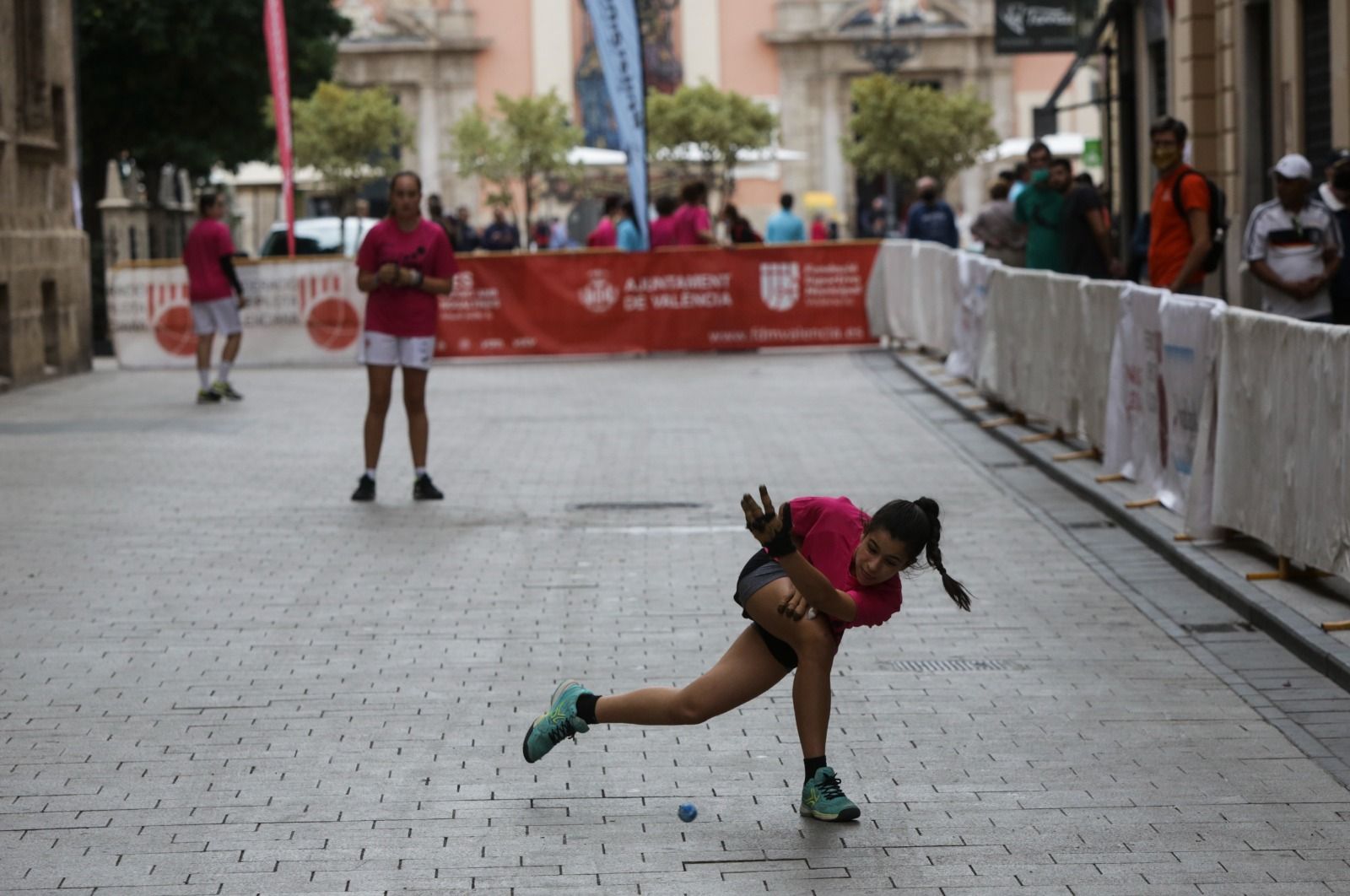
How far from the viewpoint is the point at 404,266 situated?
41.5 feet

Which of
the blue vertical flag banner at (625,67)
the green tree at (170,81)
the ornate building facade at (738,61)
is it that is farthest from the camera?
the ornate building facade at (738,61)

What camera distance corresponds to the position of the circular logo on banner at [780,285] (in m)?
25.7

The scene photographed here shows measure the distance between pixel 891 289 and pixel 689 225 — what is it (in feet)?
8.28

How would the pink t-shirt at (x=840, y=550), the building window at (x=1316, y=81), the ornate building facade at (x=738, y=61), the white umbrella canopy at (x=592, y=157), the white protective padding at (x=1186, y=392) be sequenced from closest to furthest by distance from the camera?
1. the pink t-shirt at (x=840, y=550)
2. the white protective padding at (x=1186, y=392)
3. the building window at (x=1316, y=81)
4. the white umbrella canopy at (x=592, y=157)
5. the ornate building facade at (x=738, y=61)

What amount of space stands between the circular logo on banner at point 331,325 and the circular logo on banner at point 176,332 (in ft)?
4.27

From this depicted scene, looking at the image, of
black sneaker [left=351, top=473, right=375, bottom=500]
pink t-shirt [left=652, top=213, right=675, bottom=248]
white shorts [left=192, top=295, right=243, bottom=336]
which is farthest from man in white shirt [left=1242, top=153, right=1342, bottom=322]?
pink t-shirt [left=652, top=213, right=675, bottom=248]

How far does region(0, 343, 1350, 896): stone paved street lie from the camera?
5535 mm

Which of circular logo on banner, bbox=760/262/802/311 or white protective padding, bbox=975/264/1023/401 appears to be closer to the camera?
white protective padding, bbox=975/264/1023/401

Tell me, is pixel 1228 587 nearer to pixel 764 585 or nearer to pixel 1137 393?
pixel 1137 393

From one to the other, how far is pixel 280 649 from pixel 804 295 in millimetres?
17987

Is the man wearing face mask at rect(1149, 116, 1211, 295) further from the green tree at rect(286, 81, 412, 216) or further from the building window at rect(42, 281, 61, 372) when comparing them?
the green tree at rect(286, 81, 412, 216)

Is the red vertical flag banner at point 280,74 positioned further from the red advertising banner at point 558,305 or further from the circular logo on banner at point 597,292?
the circular logo on banner at point 597,292

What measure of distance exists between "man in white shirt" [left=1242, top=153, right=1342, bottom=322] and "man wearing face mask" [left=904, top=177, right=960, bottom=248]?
13.8 metres

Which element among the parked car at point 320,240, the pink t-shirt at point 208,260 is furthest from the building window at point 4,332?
the parked car at point 320,240
